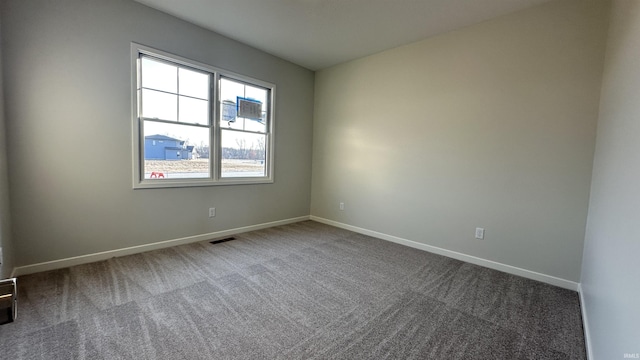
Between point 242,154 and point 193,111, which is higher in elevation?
point 193,111

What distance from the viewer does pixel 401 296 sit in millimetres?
2172

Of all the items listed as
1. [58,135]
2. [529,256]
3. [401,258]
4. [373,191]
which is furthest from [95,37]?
[529,256]

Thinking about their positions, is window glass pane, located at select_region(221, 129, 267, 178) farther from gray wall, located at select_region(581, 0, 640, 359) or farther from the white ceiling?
gray wall, located at select_region(581, 0, 640, 359)

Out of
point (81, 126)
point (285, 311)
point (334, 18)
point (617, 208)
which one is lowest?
point (285, 311)

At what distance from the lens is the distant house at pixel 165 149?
2924mm

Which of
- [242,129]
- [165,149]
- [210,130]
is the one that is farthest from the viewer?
[242,129]

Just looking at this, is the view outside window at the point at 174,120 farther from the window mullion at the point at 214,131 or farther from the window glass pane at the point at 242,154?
the window glass pane at the point at 242,154

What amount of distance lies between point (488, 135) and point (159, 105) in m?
3.78

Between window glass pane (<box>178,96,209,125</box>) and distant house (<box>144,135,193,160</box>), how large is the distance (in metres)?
0.30

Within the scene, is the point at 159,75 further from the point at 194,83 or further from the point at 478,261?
the point at 478,261

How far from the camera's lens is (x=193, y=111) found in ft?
10.6

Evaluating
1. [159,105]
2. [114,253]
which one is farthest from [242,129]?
[114,253]

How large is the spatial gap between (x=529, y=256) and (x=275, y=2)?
371 cm

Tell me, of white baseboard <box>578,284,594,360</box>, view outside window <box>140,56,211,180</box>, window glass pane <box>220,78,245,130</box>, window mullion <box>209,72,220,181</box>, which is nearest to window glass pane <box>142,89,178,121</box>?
view outside window <box>140,56,211,180</box>
